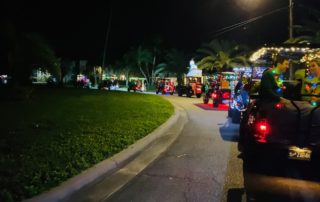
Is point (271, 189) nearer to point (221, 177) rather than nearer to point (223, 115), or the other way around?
point (221, 177)

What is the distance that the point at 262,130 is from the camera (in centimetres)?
656

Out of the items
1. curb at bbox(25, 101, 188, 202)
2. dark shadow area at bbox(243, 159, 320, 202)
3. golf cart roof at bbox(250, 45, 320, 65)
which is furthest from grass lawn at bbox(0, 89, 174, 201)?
golf cart roof at bbox(250, 45, 320, 65)

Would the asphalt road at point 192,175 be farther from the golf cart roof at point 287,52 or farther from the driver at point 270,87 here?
the golf cart roof at point 287,52

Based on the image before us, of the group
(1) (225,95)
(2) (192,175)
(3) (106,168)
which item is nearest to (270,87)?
(2) (192,175)

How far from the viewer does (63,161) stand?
291 inches

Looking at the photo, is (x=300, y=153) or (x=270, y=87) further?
(x=270, y=87)

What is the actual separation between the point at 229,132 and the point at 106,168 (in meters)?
6.44

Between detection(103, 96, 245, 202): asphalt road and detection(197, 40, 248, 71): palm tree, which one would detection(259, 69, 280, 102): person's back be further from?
detection(197, 40, 248, 71): palm tree

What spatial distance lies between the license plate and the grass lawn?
11.5 feet

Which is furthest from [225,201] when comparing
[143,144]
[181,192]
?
[143,144]

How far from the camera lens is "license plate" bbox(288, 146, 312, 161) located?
6490 millimetres

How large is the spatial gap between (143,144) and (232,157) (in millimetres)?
2202

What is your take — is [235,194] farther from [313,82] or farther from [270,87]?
[313,82]

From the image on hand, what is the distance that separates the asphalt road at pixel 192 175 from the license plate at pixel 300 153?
0.99 m
